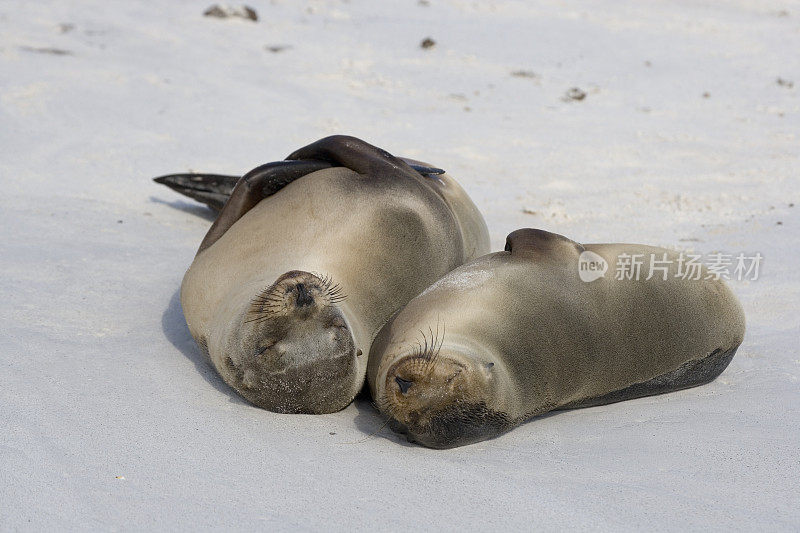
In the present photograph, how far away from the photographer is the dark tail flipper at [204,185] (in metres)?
5.70

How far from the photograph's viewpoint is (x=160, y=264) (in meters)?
4.81

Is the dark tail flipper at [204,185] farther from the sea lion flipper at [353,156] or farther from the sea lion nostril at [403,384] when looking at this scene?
the sea lion nostril at [403,384]

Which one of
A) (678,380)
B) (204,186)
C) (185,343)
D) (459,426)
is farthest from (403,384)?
(204,186)

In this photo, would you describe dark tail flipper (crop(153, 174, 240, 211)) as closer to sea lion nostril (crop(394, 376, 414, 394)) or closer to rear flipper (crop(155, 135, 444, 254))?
rear flipper (crop(155, 135, 444, 254))

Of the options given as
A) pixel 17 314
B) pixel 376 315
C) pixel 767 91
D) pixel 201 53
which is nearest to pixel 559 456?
pixel 376 315

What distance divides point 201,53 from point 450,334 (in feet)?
21.9

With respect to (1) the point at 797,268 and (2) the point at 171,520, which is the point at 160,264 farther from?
(1) the point at 797,268

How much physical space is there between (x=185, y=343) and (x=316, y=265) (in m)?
0.73

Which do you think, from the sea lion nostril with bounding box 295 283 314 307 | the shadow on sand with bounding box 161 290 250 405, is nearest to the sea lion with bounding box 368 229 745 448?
the sea lion nostril with bounding box 295 283 314 307

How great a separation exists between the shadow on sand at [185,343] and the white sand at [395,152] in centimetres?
2

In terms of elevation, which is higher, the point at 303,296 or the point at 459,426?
the point at 303,296

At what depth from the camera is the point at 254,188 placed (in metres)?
4.14

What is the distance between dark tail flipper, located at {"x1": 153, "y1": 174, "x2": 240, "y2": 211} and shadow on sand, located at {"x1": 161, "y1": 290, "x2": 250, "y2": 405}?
4.58 ft

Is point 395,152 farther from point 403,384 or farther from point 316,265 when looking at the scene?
point 403,384
